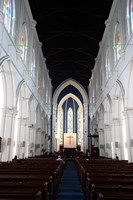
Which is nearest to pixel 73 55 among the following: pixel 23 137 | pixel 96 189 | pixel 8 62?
pixel 23 137

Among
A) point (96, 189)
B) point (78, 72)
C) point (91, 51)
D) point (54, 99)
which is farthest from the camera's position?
point (54, 99)

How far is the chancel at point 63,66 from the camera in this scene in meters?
5.47

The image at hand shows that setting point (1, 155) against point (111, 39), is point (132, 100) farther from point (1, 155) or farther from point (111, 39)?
point (1, 155)

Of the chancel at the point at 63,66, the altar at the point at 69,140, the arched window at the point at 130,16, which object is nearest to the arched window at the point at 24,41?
the chancel at the point at 63,66

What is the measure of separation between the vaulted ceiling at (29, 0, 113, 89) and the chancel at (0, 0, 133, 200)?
78mm

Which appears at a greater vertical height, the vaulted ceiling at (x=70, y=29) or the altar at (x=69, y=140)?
the vaulted ceiling at (x=70, y=29)

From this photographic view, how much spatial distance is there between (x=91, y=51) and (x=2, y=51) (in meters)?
A: 16.5

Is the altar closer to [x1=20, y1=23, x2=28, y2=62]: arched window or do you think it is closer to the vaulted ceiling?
the vaulted ceiling

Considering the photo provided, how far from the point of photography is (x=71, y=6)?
56.9 ft

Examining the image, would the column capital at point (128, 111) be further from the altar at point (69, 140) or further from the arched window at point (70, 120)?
the arched window at point (70, 120)

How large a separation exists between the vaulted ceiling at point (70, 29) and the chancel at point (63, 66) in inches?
3.1


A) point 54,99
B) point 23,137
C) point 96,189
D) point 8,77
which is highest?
point 54,99

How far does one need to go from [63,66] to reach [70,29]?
10671mm

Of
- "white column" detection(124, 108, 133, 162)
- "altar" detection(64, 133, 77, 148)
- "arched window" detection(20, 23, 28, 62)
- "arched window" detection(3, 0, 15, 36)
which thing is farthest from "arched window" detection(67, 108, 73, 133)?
"arched window" detection(3, 0, 15, 36)
